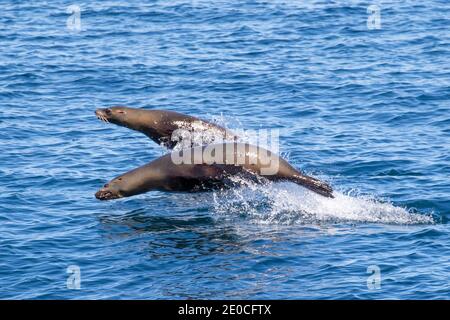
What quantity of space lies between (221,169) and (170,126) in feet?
9.14

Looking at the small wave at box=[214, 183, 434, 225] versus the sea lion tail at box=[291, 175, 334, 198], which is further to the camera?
the sea lion tail at box=[291, 175, 334, 198]

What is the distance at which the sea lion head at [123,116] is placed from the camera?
24.7m

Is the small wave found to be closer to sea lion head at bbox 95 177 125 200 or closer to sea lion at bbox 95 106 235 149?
sea lion at bbox 95 106 235 149

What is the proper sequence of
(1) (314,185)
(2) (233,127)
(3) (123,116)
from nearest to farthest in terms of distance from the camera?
(1) (314,185), (3) (123,116), (2) (233,127)

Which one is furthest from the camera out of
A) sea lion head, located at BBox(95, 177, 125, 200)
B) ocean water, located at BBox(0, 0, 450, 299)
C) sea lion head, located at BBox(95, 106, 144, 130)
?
sea lion head, located at BBox(95, 106, 144, 130)

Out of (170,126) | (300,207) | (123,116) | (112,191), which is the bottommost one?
(300,207)

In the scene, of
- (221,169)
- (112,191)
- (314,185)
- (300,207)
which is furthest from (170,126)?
(314,185)

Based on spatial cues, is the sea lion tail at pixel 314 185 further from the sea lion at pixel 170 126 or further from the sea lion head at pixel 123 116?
the sea lion head at pixel 123 116

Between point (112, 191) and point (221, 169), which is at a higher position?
point (221, 169)

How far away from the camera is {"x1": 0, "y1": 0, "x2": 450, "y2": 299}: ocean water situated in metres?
19.1

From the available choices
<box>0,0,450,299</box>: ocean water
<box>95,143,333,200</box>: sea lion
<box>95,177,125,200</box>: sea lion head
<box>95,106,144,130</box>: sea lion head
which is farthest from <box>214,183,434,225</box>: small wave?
<box>95,106,144,130</box>: sea lion head

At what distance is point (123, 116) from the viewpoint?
2478cm

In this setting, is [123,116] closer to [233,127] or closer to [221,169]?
[221,169]

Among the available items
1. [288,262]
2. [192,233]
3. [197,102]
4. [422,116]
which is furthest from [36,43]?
[288,262]
